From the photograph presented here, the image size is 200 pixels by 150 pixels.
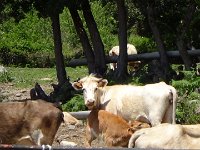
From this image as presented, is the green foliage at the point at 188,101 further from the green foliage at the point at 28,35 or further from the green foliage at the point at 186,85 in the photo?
the green foliage at the point at 28,35

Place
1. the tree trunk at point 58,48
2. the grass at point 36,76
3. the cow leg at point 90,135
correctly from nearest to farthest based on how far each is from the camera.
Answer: the cow leg at point 90,135
the tree trunk at point 58,48
the grass at point 36,76

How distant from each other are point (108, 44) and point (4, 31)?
7.24 meters

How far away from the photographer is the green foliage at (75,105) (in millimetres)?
15172

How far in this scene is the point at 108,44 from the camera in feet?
121

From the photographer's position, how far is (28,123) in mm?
9648

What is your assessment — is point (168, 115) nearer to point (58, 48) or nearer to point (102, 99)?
point (102, 99)

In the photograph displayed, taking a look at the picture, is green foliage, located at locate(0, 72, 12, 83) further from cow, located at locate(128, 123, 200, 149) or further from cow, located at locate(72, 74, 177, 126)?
cow, located at locate(128, 123, 200, 149)

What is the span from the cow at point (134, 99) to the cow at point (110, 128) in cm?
55

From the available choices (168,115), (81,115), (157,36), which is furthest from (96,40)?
(168,115)

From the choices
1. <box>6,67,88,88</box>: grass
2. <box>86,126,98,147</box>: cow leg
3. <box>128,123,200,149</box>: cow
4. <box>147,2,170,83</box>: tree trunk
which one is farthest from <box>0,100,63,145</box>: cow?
<box>6,67,88,88</box>: grass

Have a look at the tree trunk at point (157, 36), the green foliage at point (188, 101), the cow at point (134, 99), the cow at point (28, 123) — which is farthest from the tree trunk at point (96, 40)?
the cow at point (28, 123)

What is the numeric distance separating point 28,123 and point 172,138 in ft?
10.3

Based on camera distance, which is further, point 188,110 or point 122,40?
point 122,40

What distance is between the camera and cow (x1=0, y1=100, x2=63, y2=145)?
955cm
